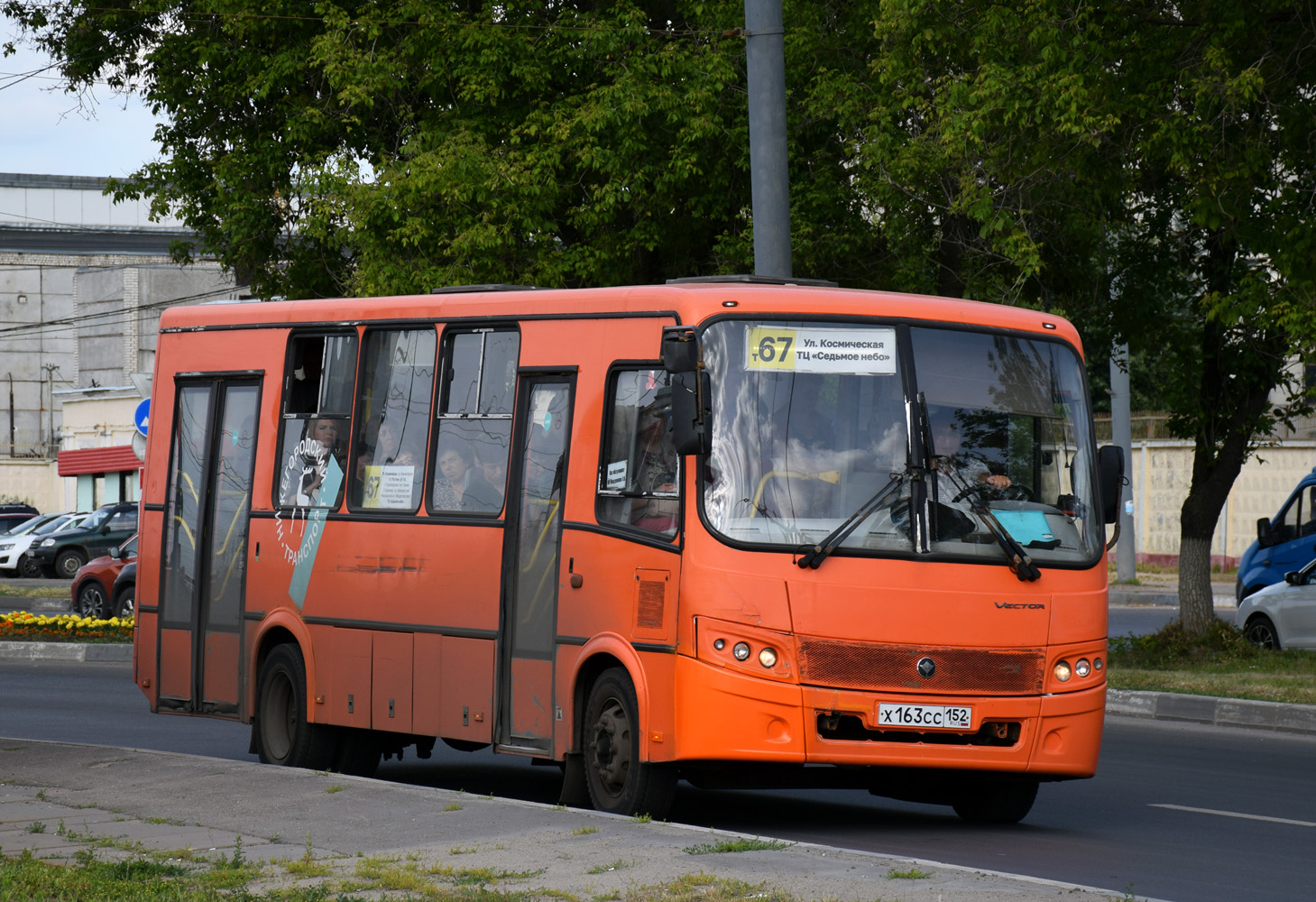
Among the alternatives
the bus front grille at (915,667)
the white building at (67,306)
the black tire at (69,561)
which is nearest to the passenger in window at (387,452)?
the bus front grille at (915,667)


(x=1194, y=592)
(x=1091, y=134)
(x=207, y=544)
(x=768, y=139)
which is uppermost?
(x=1091, y=134)

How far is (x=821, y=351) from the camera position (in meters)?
9.50

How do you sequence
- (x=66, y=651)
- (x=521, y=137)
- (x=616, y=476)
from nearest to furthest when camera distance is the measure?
(x=616, y=476)
(x=521, y=137)
(x=66, y=651)

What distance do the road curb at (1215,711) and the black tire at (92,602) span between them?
14.8m

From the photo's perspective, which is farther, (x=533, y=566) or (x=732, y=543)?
(x=533, y=566)

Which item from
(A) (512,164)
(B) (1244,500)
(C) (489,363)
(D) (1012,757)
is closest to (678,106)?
(A) (512,164)

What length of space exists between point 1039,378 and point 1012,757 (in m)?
1.99

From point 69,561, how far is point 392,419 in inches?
1389

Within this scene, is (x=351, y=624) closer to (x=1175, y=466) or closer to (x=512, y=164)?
(x=512, y=164)

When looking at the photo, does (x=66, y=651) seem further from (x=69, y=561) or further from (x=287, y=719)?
(x=69, y=561)

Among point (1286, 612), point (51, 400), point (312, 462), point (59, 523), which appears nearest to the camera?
point (312, 462)

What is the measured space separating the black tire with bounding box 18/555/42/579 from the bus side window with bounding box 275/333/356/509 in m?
34.6

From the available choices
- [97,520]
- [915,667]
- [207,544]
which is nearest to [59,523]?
[97,520]

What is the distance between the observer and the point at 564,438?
10273 mm
